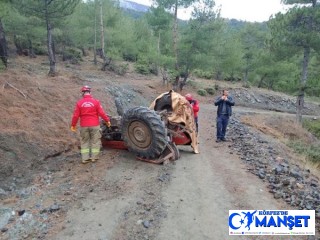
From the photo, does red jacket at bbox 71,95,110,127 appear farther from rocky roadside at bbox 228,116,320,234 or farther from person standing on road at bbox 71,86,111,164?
rocky roadside at bbox 228,116,320,234

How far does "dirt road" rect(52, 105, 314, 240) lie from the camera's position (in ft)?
15.7

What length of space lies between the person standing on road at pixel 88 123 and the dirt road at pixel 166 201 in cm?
46

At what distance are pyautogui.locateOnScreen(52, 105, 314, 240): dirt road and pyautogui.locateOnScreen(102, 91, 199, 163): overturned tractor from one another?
0.32m

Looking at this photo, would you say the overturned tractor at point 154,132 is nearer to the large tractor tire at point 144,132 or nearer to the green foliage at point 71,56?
the large tractor tire at point 144,132

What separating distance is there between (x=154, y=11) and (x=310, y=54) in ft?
39.6

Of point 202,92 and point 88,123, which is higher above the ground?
point 88,123

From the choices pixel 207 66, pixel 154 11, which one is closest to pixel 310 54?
pixel 207 66

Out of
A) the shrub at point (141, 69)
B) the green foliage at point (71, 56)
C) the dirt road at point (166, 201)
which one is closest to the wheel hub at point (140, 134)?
the dirt road at point (166, 201)

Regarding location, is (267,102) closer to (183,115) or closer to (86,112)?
(183,115)

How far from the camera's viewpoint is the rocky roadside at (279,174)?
586 cm

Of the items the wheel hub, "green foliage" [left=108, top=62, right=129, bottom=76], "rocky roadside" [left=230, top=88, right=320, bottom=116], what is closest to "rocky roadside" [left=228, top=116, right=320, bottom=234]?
the wheel hub

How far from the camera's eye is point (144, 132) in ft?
24.7

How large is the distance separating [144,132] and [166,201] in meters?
2.20

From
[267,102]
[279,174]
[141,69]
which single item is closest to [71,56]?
[141,69]
